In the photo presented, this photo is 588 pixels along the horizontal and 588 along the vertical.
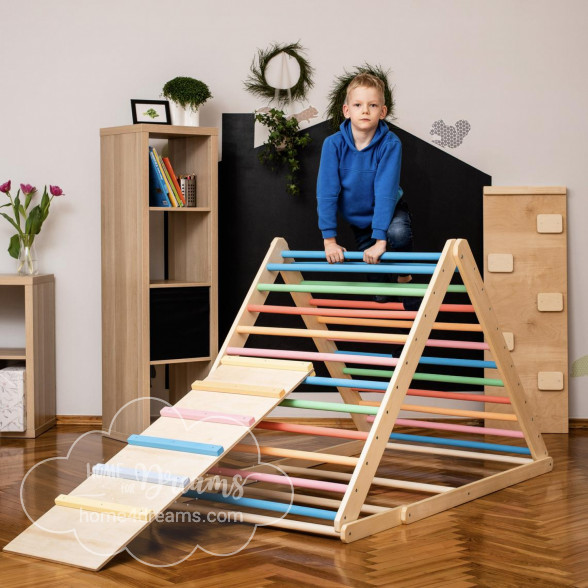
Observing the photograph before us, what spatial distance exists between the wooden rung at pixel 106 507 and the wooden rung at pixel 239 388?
0.61m

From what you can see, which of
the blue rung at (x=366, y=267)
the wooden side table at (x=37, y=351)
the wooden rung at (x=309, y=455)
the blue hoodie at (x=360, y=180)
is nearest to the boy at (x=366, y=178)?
the blue hoodie at (x=360, y=180)

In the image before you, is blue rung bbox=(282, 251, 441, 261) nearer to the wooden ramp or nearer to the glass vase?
the wooden ramp

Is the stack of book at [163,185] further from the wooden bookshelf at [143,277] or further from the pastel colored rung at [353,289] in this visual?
the pastel colored rung at [353,289]

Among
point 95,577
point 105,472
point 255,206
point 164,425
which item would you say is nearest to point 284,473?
point 164,425

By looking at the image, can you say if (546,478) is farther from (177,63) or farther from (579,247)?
(177,63)

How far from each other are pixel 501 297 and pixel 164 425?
218 cm

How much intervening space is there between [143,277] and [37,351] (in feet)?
2.23

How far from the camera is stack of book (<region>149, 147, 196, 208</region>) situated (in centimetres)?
418

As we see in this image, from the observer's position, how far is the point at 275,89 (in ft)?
14.8

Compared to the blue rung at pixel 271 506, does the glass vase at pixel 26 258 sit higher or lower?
higher

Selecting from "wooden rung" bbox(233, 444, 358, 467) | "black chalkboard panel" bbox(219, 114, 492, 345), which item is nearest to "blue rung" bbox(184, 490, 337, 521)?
"wooden rung" bbox(233, 444, 358, 467)

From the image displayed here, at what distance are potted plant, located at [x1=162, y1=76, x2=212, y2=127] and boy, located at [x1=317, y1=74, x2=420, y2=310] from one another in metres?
1.04

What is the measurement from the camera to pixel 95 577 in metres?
2.38

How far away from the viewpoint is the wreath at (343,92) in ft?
14.6
